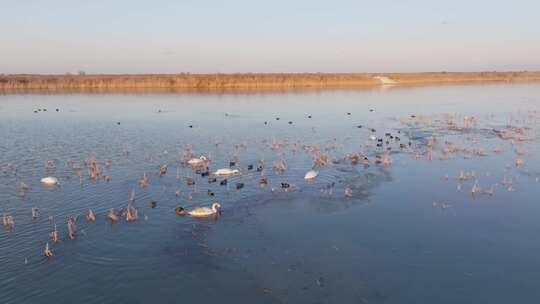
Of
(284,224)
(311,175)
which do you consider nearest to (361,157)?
(311,175)

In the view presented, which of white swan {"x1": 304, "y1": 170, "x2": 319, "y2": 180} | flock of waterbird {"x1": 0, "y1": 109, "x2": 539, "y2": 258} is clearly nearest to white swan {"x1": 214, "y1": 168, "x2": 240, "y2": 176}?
flock of waterbird {"x1": 0, "y1": 109, "x2": 539, "y2": 258}

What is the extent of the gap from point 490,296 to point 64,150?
22.4m

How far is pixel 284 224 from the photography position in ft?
42.4

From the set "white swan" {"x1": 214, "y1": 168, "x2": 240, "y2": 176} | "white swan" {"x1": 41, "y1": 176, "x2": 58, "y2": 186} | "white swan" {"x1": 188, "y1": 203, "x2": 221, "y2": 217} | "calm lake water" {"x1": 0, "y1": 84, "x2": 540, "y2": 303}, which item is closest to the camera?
"calm lake water" {"x1": 0, "y1": 84, "x2": 540, "y2": 303}

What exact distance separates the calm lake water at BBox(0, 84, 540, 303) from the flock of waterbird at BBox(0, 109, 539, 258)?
19cm

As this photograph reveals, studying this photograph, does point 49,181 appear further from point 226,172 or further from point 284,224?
point 284,224

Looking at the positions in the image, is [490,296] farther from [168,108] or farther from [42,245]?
[168,108]

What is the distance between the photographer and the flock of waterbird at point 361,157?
1357cm

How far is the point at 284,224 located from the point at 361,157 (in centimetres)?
1004

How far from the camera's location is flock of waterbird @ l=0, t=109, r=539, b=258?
1357 centimetres

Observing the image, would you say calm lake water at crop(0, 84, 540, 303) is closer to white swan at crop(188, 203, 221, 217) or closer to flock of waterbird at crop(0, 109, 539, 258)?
flock of waterbird at crop(0, 109, 539, 258)

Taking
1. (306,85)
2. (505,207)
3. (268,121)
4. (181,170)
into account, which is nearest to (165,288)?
(181,170)

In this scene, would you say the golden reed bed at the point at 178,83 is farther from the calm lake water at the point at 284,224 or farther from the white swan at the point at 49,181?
the white swan at the point at 49,181

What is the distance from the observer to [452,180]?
17.6 meters
